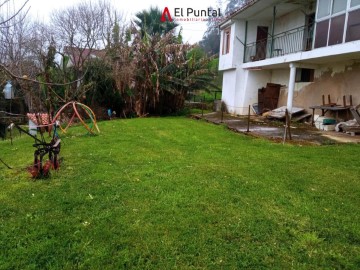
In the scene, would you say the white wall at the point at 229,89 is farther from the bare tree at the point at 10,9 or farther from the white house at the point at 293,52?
the bare tree at the point at 10,9

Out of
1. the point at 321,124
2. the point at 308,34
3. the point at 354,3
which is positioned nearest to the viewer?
the point at 354,3

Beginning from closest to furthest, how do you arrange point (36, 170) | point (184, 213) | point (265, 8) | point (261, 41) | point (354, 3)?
point (184, 213) < point (36, 170) < point (354, 3) < point (265, 8) < point (261, 41)

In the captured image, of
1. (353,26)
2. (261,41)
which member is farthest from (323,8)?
(261,41)

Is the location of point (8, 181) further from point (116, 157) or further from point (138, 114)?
point (138, 114)

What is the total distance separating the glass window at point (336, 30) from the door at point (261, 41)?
5942 mm

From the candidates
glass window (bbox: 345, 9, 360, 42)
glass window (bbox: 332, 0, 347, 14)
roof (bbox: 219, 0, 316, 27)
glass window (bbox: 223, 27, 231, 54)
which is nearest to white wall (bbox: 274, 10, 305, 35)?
roof (bbox: 219, 0, 316, 27)

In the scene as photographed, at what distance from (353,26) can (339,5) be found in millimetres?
1080

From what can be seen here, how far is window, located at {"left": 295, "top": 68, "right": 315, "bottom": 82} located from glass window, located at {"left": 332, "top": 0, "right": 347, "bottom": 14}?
3396 mm

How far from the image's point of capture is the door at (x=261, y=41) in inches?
615

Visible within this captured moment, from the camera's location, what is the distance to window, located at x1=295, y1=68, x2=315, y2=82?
12758 millimetres

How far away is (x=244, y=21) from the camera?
15891mm

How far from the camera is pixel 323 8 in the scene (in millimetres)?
10180

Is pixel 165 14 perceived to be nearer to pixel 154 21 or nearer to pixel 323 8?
pixel 154 21

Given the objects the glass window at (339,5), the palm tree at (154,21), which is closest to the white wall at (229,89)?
the palm tree at (154,21)
